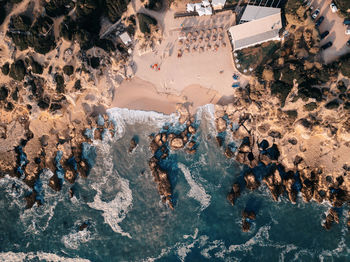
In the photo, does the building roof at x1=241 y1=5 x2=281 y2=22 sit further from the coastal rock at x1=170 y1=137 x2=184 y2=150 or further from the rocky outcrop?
the coastal rock at x1=170 y1=137 x2=184 y2=150

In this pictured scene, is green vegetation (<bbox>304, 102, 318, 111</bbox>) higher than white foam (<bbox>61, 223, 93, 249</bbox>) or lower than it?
higher

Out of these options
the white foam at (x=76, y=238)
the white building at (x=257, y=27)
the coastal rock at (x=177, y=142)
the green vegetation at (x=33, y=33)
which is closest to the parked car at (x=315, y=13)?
the white building at (x=257, y=27)

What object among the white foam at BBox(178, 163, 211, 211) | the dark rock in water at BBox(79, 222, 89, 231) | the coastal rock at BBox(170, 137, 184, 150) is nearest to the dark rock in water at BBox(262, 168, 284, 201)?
the white foam at BBox(178, 163, 211, 211)

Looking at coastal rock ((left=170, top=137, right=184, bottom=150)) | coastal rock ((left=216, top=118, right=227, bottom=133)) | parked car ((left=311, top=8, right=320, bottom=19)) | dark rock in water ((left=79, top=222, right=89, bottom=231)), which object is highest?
parked car ((left=311, top=8, right=320, bottom=19))

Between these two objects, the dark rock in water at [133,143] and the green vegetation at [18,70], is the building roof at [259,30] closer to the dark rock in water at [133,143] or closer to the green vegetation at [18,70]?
the dark rock in water at [133,143]

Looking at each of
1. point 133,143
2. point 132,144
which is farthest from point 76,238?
point 133,143

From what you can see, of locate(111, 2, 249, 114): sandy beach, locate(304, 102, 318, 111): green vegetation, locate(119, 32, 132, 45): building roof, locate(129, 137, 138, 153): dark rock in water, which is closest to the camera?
locate(304, 102, 318, 111): green vegetation

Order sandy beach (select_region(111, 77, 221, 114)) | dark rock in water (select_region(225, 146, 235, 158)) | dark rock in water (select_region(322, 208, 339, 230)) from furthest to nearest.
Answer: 1. sandy beach (select_region(111, 77, 221, 114))
2. dark rock in water (select_region(225, 146, 235, 158))
3. dark rock in water (select_region(322, 208, 339, 230))
